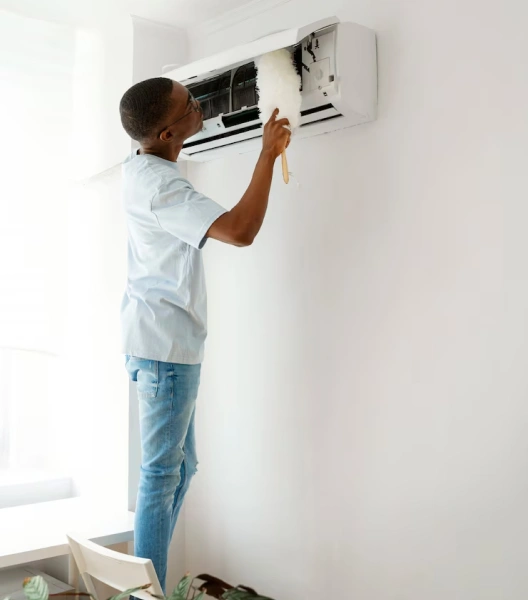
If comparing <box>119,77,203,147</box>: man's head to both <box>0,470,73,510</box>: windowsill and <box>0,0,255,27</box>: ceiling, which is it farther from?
<box>0,470,73,510</box>: windowsill

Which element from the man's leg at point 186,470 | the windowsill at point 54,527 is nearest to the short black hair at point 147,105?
the man's leg at point 186,470

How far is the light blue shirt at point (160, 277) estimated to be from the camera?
168cm

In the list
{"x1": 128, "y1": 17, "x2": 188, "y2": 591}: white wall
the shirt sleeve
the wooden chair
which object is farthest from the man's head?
the wooden chair

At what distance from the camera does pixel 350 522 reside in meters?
1.85

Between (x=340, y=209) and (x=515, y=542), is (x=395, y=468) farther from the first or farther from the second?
(x=340, y=209)

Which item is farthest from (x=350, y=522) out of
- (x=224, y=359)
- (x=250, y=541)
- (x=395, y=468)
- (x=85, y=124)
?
(x=85, y=124)

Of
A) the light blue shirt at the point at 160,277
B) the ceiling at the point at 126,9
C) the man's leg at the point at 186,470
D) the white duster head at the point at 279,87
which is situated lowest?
the man's leg at the point at 186,470

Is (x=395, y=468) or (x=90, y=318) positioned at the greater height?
(x=90, y=318)

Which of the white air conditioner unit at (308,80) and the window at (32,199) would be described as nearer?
the white air conditioner unit at (308,80)

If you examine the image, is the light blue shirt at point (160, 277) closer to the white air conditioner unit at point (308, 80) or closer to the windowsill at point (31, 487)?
the white air conditioner unit at point (308, 80)

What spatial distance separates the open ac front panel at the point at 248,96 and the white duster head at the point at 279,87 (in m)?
0.04

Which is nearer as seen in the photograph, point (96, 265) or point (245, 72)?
point (245, 72)

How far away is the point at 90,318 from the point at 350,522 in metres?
1.22

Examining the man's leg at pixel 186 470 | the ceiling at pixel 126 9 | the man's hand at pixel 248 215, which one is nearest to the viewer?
the man's hand at pixel 248 215
